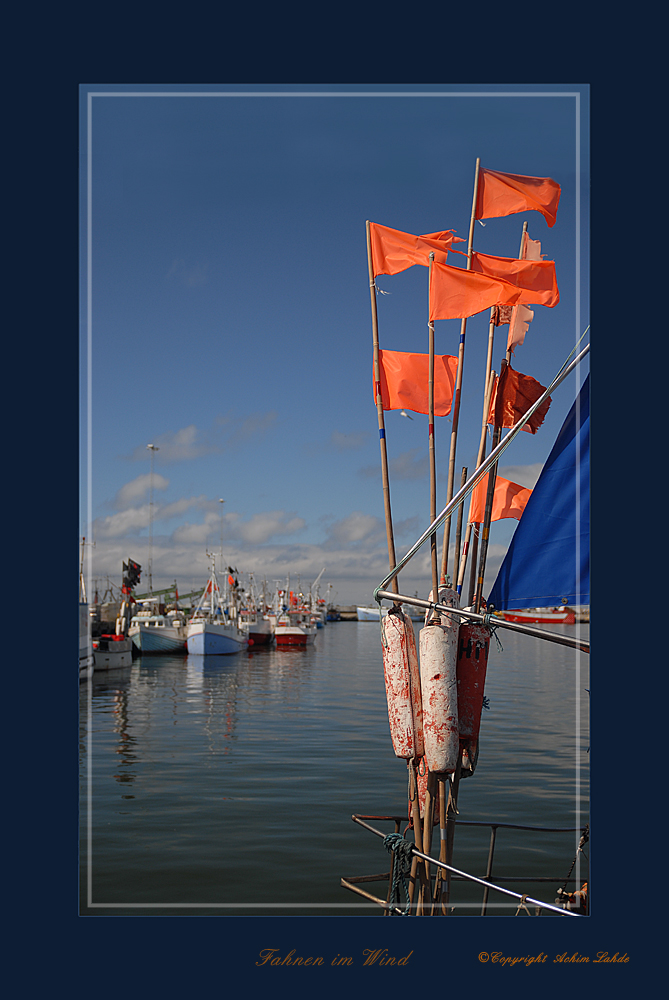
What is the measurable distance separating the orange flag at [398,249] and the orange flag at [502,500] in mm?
1786

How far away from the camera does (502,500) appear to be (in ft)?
21.5

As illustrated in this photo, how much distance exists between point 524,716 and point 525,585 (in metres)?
16.8

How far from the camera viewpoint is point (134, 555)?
9727mm

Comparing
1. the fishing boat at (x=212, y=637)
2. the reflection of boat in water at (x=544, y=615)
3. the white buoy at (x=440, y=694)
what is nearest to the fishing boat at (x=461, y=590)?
the white buoy at (x=440, y=694)

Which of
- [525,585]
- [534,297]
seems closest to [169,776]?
[525,585]

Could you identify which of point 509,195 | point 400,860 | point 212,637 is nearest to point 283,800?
point 400,860

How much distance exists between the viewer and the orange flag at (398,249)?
6.34 m

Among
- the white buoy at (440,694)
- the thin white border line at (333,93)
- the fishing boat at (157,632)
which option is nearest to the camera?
the white buoy at (440,694)

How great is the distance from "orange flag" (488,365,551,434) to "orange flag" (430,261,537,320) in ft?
1.65

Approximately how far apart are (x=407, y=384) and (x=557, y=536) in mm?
1659

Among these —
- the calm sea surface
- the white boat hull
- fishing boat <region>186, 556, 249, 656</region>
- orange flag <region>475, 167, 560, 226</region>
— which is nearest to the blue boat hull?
fishing boat <region>186, 556, 249, 656</region>

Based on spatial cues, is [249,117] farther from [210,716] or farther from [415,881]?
[210,716]

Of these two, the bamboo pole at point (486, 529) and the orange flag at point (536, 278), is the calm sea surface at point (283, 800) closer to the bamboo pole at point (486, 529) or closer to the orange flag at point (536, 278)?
the bamboo pole at point (486, 529)

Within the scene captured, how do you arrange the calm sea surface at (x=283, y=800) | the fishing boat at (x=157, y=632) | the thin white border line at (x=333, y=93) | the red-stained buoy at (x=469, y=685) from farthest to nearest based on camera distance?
the fishing boat at (x=157, y=632) < the calm sea surface at (x=283, y=800) < the thin white border line at (x=333, y=93) < the red-stained buoy at (x=469, y=685)
